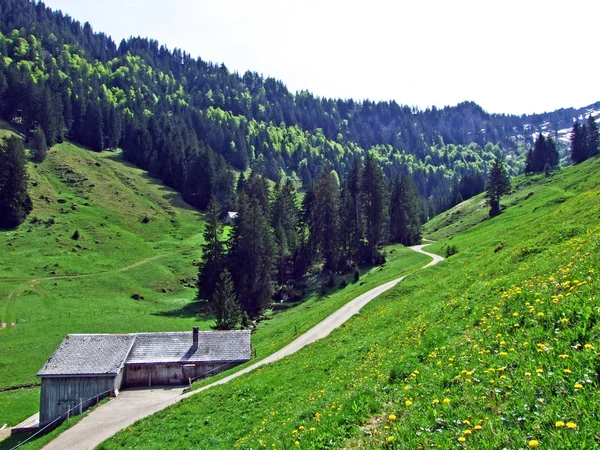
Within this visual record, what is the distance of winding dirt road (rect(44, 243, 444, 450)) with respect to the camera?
99.6 ft

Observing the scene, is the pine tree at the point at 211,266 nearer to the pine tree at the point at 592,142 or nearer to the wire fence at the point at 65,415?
the wire fence at the point at 65,415

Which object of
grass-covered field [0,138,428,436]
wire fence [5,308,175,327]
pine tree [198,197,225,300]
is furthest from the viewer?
pine tree [198,197,225,300]

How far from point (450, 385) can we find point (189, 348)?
134 feet

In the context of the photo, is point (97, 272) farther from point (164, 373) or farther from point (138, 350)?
point (164, 373)

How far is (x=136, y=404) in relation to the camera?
38.7m

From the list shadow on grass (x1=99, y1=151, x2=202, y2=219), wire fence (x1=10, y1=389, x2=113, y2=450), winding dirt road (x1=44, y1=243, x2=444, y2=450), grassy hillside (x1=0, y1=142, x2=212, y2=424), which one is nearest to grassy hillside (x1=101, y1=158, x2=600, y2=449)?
winding dirt road (x1=44, y1=243, x2=444, y2=450)

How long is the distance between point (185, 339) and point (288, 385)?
2958 cm

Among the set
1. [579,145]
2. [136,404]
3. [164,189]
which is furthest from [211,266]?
[579,145]

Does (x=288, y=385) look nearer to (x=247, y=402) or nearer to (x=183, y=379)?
(x=247, y=402)

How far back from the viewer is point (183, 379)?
149 ft

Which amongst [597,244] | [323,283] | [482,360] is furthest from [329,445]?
[323,283]

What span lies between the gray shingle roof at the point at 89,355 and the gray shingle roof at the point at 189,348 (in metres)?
1.42

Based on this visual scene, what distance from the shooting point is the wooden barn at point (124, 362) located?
40.7 metres

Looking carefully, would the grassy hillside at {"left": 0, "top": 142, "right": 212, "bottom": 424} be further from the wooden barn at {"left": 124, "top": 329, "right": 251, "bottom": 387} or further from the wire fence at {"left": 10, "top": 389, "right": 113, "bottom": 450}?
the wooden barn at {"left": 124, "top": 329, "right": 251, "bottom": 387}
